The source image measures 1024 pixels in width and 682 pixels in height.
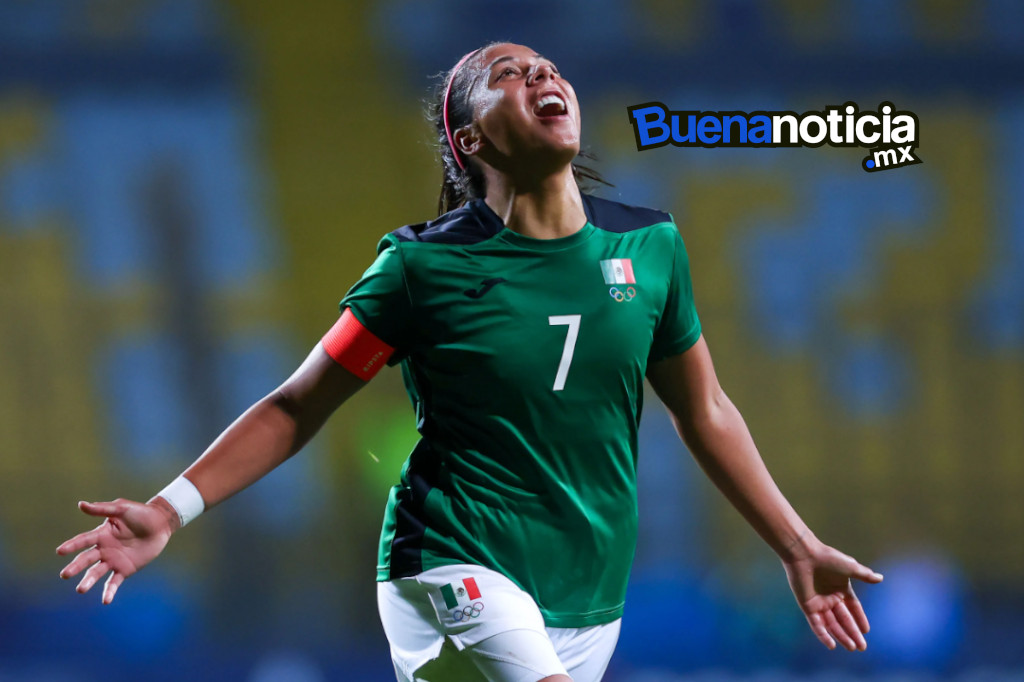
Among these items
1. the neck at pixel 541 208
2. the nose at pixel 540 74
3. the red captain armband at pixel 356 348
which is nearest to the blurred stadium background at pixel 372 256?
the red captain armband at pixel 356 348

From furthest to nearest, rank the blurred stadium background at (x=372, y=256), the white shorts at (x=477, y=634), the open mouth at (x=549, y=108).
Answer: the blurred stadium background at (x=372, y=256), the open mouth at (x=549, y=108), the white shorts at (x=477, y=634)

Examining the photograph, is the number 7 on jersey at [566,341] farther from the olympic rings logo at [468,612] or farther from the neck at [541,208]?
the olympic rings logo at [468,612]

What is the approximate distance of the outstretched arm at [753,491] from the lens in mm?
2594

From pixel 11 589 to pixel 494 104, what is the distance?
13.9 feet

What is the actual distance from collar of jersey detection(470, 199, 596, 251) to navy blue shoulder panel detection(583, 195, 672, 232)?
4 centimetres

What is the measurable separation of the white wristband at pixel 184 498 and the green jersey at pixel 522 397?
0.40 m

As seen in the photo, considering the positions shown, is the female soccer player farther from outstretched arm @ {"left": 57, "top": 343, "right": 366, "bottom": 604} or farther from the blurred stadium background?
the blurred stadium background

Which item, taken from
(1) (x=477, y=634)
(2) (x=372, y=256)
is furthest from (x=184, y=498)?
(2) (x=372, y=256)

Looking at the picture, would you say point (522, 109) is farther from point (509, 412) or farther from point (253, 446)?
point (253, 446)

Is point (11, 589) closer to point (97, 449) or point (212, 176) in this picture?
point (97, 449)

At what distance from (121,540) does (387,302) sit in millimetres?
716

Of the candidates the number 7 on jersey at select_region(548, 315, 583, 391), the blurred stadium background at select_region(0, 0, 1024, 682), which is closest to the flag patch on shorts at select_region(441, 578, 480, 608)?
the number 7 on jersey at select_region(548, 315, 583, 391)

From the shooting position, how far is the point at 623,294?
8.09 ft

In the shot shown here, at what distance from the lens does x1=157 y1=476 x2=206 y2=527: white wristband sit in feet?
8.09
